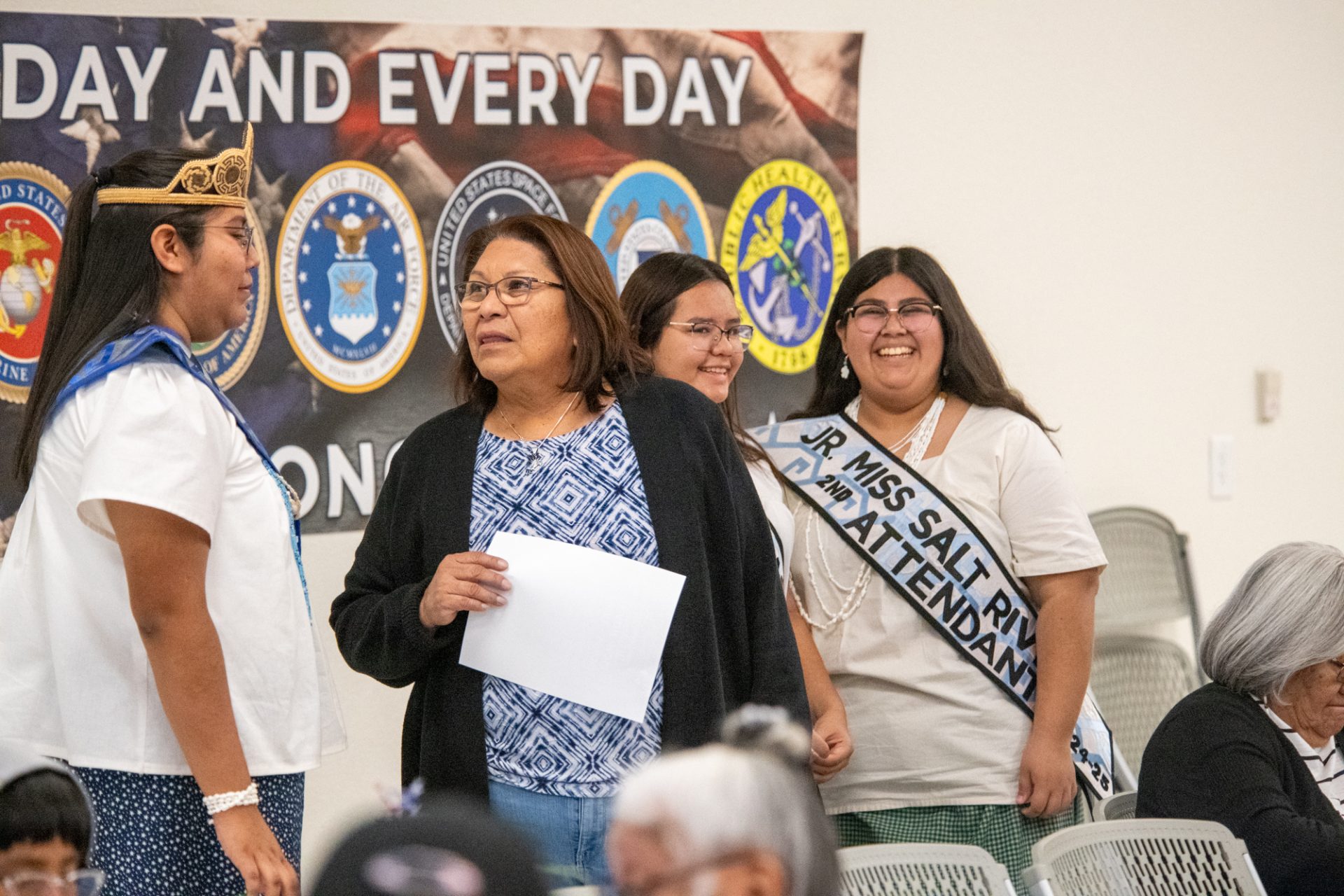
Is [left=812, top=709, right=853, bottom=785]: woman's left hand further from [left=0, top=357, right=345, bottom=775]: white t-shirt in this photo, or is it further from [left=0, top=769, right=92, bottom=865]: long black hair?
[left=0, top=769, right=92, bottom=865]: long black hair

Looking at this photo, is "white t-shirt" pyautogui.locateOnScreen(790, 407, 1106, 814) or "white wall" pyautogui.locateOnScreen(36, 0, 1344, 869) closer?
"white t-shirt" pyautogui.locateOnScreen(790, 407, 1106, 814)

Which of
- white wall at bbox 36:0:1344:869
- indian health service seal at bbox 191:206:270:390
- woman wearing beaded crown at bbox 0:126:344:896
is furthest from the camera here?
white wall at bbox 36:0:1344:869

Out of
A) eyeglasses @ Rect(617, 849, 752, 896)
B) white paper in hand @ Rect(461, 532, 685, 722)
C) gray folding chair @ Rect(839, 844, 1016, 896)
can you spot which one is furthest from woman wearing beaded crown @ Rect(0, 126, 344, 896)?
eyeglasses @ Rect(617, 849, 752, 896)

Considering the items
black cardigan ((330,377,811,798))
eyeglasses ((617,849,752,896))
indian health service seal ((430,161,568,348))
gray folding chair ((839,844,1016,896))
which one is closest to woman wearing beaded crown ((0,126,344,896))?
black cardigan ((330,377,811,798))

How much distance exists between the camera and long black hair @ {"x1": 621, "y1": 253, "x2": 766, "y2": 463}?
2330 mm

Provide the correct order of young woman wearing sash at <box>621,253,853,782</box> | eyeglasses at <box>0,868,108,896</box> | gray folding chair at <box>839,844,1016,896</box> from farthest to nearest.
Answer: young woman wearing sash at <box>621,253,853,782</box> < gray folding chair at <box>839,844,1016,896</box> < eyeglasses at <box>0,868,108,896</box>

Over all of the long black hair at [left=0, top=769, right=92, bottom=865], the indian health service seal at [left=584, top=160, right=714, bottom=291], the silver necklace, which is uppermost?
the indian health service seal at [left=584, top=160, right=714, bottom=291]

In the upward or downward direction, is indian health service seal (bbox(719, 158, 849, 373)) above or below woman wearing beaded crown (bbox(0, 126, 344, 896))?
above

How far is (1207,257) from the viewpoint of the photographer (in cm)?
376

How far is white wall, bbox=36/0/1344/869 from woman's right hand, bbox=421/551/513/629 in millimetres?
2043

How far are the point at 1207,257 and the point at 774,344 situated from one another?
129cm

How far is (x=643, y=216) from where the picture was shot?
327cm

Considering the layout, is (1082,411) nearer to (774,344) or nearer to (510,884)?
(774,344)

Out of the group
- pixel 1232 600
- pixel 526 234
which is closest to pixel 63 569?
pixel 526 234
